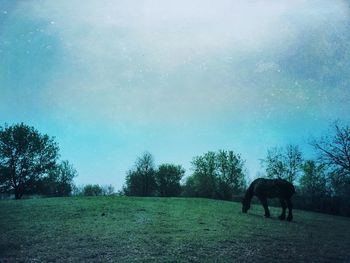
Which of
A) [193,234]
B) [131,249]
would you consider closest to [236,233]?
[193,234]

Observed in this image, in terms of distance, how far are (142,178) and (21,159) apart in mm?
34639

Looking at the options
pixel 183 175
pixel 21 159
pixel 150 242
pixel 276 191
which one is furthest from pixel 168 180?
pixel 150 242

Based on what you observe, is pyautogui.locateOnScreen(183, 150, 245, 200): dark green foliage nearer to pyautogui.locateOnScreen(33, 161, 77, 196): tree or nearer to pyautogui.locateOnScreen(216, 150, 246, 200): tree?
pyautogui.locateOnScreen(216, 150, 246, 200): tree

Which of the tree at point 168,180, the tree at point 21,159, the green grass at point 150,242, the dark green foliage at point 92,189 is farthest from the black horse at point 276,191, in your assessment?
the dark green foliage at point 92,189

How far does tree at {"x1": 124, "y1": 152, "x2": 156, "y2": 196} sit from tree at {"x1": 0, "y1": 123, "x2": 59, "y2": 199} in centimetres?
2810

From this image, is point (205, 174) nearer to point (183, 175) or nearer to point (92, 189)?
point (183, 175)

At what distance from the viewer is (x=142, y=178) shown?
89.2m

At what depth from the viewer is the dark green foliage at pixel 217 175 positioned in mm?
86375

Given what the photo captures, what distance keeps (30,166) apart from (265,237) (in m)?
57.4

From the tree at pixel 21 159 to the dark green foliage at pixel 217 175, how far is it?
4009 centimetres

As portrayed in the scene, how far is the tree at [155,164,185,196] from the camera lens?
300ft

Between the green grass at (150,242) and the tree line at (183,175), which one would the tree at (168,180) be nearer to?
the tree line at (183,175)

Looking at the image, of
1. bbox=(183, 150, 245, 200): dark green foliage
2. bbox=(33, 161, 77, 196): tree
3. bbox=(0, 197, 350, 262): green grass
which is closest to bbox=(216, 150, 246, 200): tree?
bbox=(183, 150, 245, 200): dark green foliage

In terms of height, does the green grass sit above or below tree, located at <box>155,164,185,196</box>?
below
